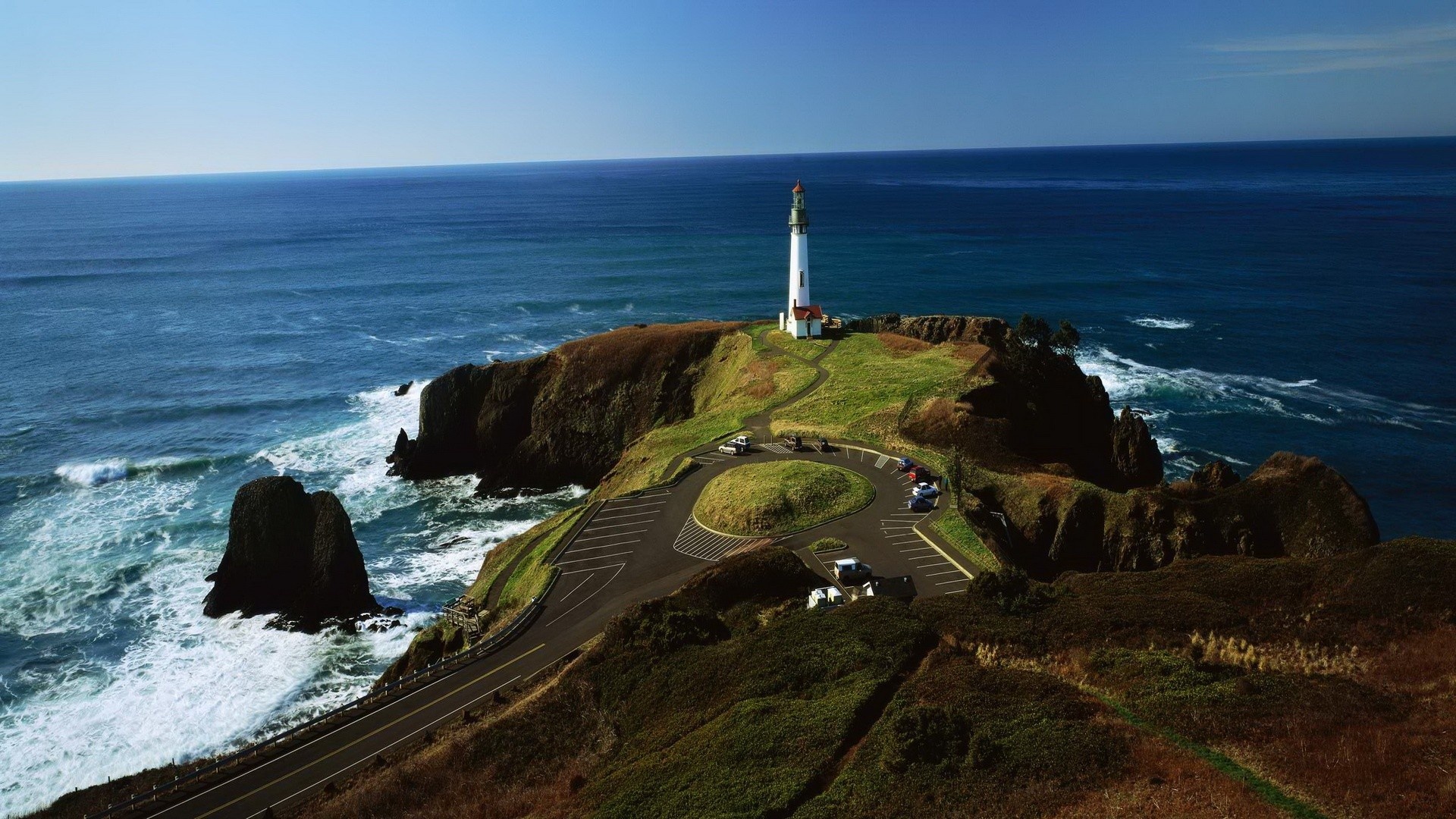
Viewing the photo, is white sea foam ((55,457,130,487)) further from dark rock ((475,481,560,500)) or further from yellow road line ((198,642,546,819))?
yellow road line ((198,642,546,819))

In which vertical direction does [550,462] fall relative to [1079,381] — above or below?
below

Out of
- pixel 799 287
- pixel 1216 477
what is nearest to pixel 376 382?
pixel 799 287

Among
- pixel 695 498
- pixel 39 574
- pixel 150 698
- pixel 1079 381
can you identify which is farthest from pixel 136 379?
pixel 1079 381

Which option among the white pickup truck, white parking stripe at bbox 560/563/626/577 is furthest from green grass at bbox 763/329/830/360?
white parking stripe at bbox 560/563/626/577

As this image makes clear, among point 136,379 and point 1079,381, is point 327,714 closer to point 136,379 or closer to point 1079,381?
point 1079,381

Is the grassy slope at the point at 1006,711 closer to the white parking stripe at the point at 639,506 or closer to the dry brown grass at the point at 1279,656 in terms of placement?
the dry brown grass at the point at 1279,656

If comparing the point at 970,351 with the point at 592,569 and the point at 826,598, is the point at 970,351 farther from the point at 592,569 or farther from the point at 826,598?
the point at 592,569
